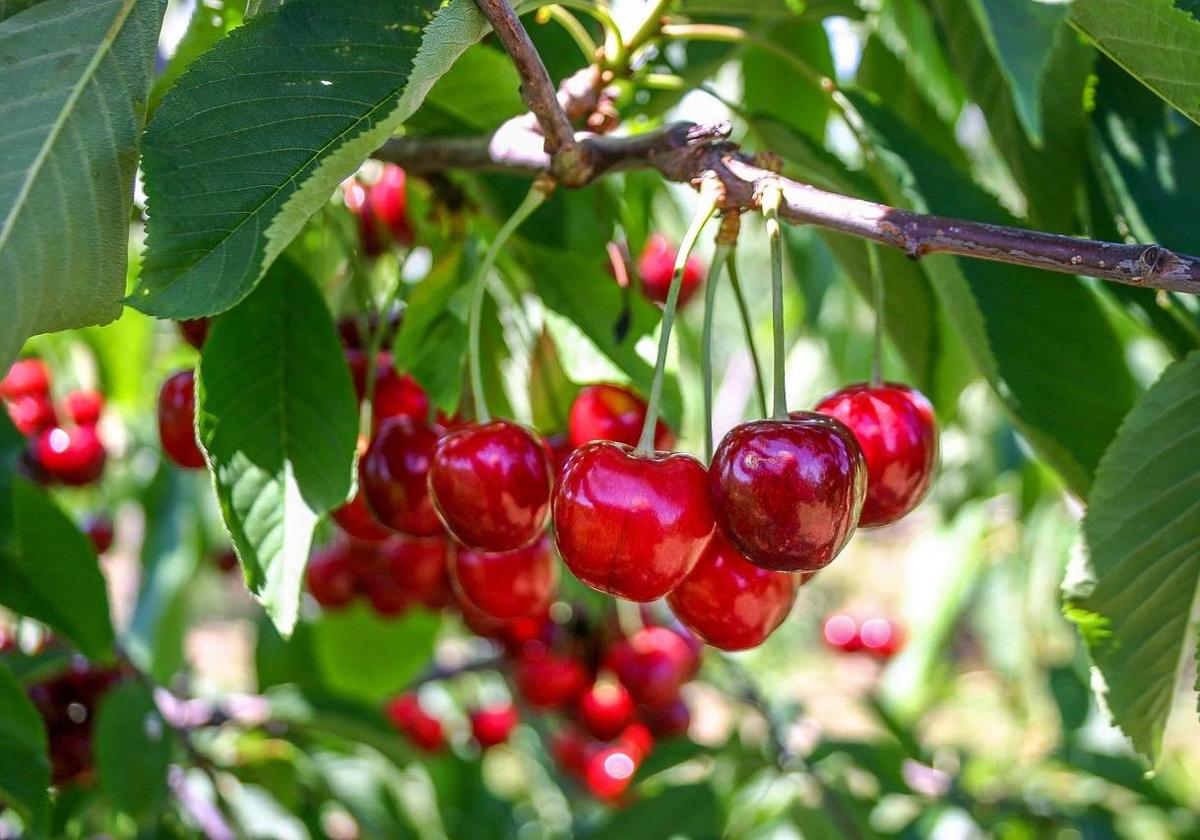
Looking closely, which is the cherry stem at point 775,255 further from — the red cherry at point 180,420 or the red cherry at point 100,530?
the red cherry at point 100,530

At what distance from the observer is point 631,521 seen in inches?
32.1

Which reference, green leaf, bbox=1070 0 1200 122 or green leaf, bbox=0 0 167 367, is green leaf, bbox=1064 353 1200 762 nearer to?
green leaf, bbox=1070 0 1200 122

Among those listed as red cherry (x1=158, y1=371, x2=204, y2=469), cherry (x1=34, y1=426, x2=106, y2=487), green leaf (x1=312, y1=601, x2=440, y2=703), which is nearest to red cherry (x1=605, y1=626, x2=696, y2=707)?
green leaf (x1=312, y1=601, x2=440, y2=703)

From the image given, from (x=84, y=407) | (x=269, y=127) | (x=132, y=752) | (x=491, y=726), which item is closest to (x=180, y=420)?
(x=269, y=127)

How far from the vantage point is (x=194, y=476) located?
2.42 m

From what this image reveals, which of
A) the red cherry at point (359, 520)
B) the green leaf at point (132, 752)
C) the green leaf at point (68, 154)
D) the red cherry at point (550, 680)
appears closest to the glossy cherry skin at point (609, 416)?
the red cherry at point (359, 520)

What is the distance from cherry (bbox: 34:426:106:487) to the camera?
2.18 meters

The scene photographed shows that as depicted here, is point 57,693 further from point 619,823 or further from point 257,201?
point 257,201

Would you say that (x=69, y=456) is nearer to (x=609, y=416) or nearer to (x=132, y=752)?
(x=132, y=752)

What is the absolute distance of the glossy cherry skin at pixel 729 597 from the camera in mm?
925

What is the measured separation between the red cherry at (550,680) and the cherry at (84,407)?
1004mm

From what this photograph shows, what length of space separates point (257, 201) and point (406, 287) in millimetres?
577

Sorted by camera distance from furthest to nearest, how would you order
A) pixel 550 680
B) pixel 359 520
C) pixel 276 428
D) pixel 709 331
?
1. pixel 550 680
2. pixel 359 520
3. pixel 276 428
4. pixel 709 331

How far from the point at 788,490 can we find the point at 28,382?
196 centimetres
